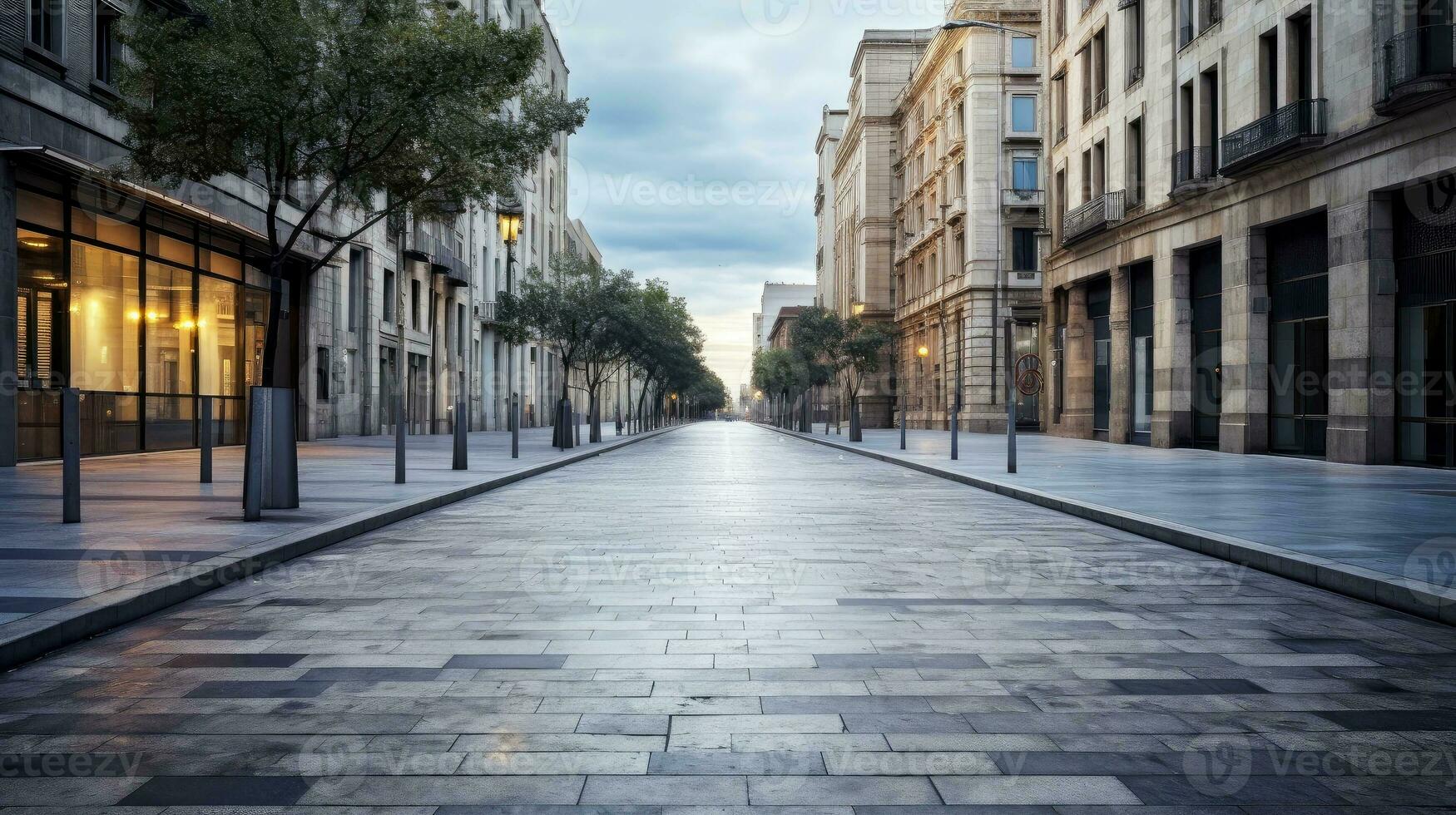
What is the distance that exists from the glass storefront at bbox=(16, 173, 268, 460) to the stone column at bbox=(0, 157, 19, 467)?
16.9 inches

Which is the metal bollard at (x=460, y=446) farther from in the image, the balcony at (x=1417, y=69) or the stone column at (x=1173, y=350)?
the stone column at (x=1173, y=350)

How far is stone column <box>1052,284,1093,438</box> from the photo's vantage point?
35719 mm

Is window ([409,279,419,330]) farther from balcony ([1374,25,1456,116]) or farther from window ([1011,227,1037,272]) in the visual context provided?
balcony ([1374,25,1456,116])

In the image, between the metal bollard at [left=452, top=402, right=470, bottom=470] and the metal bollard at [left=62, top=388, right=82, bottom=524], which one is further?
the metal bollard at [left=452, top=402, right=470, bottom=470]

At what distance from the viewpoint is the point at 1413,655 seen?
5324 mm

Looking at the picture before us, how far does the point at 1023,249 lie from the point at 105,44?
37639mm

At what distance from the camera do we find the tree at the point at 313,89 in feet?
36.0

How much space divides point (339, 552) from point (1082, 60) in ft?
110

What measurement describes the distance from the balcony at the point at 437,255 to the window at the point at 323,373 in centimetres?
569

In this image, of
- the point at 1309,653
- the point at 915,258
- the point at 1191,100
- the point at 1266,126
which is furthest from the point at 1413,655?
the point at 915,258

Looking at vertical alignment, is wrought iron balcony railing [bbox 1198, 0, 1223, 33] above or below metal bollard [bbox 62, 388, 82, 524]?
above

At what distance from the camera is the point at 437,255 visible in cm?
4188

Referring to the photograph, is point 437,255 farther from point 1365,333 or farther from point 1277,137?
point 1365,333

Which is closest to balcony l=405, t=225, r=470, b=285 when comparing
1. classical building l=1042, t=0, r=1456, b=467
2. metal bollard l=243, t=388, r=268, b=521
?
classical building l=1042, t=0, r=1456, b=467
